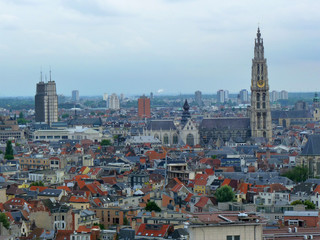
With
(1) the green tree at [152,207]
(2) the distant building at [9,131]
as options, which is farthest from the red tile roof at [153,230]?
(2) the distant building at [9,131]

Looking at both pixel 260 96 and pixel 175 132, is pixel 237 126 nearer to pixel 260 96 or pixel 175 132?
pixel 260 96

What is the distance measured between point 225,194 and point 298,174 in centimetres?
2153

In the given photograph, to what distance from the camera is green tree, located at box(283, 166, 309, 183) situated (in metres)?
85.4

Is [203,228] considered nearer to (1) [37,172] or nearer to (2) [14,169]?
(1) [37,172]

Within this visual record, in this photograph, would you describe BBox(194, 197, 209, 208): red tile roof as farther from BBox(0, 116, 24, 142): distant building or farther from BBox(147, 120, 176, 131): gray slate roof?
BBox(0, 116, 24, 142): distant building

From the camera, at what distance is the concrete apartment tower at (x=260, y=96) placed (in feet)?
486

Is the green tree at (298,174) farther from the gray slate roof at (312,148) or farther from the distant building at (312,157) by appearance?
the gray slate roof at (312,148)

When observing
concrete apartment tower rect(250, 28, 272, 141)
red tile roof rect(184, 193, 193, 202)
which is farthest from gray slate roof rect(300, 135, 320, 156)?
concrete apartment tower rect(250, 28, 272, 141)

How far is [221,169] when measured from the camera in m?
91.8

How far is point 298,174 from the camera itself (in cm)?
8644

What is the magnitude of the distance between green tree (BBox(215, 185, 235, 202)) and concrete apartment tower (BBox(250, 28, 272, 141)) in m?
81.2

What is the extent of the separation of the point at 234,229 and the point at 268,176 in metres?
60.6

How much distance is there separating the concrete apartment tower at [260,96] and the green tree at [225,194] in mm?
81235

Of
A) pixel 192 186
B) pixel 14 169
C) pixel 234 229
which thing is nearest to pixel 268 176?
pixel 192 186
